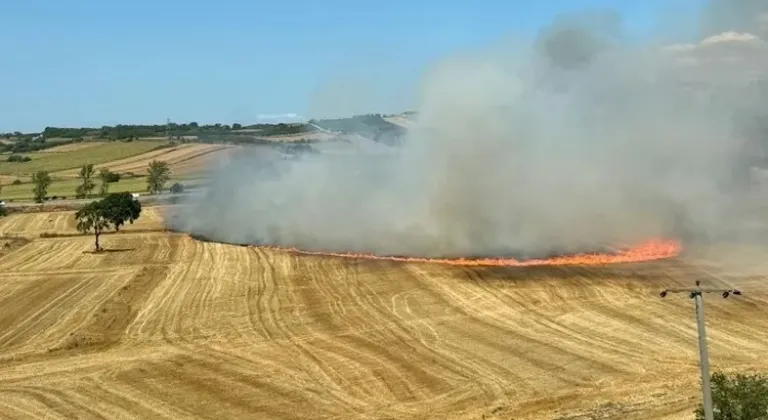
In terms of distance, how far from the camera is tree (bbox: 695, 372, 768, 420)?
17.0 meters

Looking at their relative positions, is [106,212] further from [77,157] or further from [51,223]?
[77,157]

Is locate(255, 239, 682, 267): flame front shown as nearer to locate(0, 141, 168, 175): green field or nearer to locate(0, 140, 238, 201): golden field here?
locate(0, 140, 238, 201): golden field

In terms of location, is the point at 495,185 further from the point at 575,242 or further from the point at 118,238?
the point at 118,238

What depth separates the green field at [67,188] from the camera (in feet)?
361

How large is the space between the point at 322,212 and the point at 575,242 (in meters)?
20.6

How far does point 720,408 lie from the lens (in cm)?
1736

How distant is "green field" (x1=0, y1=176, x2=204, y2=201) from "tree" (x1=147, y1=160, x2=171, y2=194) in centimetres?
259

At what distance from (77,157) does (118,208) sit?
9928cm

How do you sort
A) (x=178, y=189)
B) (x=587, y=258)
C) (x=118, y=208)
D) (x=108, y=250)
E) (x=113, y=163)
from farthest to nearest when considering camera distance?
1. (x=113, y=163)
2. (x=178, y=189)
3. (x=118, y=208)
4. (x=108, y=250)
5. (x=587, y=258)

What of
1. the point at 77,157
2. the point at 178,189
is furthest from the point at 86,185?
the point at 77,157

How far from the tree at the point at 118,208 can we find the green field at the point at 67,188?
34.7 m

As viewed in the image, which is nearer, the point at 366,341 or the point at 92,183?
the point at 366,341

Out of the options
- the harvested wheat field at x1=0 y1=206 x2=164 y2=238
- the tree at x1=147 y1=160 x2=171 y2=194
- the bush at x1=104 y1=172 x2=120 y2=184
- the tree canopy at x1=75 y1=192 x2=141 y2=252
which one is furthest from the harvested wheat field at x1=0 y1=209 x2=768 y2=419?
the bush at x1=104 y1=172 x2=120 y2=184

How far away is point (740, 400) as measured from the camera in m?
17.2
